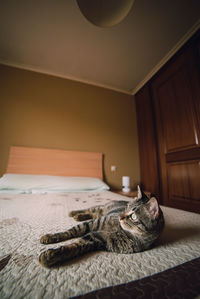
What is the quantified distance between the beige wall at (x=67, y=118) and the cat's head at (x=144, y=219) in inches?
68.6

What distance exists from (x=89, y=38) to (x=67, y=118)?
114 centimetres

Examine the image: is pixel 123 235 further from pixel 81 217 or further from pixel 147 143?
pixel 147 143

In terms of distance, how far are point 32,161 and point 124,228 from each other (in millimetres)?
1752

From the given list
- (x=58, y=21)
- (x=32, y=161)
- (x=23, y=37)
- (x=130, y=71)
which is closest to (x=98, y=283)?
(x=32, y=161)

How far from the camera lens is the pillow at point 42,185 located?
4.25ft

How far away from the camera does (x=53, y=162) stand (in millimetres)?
1844

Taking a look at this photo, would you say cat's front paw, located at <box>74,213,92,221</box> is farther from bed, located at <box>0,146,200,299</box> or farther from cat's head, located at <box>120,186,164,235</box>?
cat's head, located at <box>120,186,164,235</box>

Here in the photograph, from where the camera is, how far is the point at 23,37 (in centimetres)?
155

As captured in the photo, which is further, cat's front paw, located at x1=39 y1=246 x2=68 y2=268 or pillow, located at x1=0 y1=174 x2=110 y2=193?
pillow, located at x1=0 y1=174 x2=110 y2=193

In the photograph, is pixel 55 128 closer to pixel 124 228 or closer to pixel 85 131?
pixel 85 131

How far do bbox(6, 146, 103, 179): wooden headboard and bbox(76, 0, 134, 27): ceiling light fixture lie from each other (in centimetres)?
157

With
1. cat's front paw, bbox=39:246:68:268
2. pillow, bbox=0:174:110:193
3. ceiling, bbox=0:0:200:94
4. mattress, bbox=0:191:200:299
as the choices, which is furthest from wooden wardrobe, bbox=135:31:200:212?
cat's front paw, bbox=39:246:68:268

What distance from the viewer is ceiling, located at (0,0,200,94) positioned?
1280 millimetres

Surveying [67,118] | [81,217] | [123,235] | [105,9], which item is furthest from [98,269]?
[67,118]
